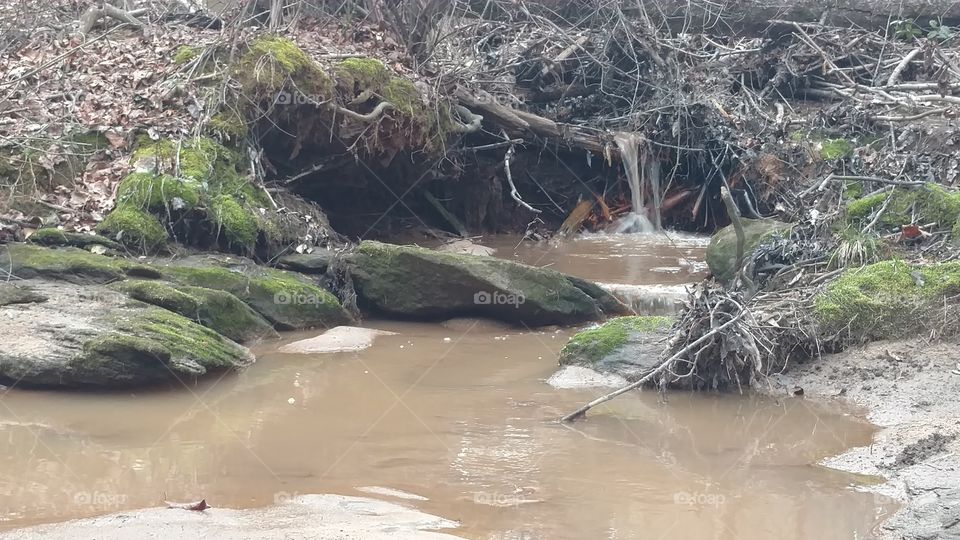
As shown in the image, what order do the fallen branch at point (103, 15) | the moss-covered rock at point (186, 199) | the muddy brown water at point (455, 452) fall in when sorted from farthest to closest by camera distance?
the fallen branch at point (103, 15)
the moss-covered rock at point (186, 199)
the muddy brown water at point (455, 452)

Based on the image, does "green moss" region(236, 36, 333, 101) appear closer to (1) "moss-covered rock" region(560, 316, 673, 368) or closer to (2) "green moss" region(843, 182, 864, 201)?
(1) "moss-covered rock" region(560, 316, 673, 368)

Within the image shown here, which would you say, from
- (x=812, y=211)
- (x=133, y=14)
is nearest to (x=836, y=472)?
(x=812, y=211)

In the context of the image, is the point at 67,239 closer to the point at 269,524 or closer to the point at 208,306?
the point at 208,306

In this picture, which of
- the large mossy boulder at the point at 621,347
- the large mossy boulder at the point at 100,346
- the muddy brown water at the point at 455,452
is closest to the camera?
the muddy brown water at the point at 455,452

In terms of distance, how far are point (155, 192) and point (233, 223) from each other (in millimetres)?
733

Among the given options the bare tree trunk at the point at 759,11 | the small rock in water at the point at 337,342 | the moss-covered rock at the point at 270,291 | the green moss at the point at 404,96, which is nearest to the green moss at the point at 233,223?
the moss-covered rock at the point at 270,291

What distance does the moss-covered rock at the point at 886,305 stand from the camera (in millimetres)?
7082

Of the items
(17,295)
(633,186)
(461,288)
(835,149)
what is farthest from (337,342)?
(835,149)

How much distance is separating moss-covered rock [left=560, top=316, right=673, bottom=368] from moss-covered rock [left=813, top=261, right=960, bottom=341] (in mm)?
1151

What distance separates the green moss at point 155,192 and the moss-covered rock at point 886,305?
214 inches

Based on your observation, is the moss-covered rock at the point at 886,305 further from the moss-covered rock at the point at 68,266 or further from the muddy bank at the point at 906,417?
the moss-covered rock at the point at 68,266

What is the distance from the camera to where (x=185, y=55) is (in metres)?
10.8

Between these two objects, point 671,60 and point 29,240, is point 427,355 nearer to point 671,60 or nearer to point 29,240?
point 29,240

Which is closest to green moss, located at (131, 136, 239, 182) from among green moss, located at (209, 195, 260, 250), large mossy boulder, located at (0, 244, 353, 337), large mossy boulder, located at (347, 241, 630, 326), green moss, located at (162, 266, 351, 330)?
green moss, located at (209, 195, 260, 250)
